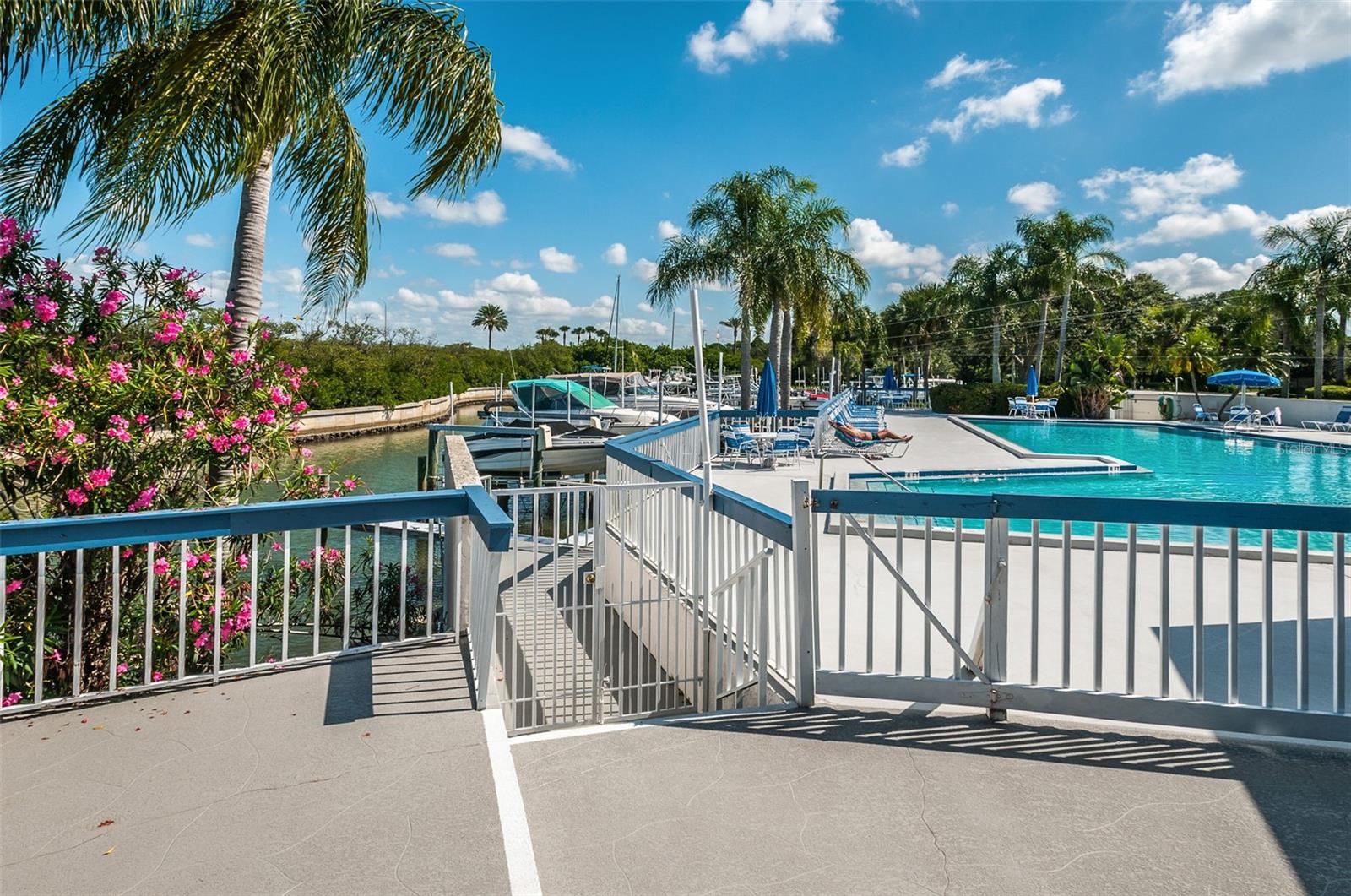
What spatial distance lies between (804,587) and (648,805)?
1273 mm

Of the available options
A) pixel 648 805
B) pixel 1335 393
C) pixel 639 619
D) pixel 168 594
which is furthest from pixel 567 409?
pixel 1335 393

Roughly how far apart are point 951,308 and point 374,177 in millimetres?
46223

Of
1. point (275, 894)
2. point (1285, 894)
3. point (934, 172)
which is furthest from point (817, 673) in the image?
point (934, 172)

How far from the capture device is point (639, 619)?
4664mm

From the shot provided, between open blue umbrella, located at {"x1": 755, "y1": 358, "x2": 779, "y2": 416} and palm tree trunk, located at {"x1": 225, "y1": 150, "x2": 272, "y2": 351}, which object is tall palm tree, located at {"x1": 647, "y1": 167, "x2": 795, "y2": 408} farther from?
palm tree trunk, located at {"x1": 225, "y1": 150, "x2": 272, "y2": 351}

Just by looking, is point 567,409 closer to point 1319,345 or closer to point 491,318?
point 1319,345

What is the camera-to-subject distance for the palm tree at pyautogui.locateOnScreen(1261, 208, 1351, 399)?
1294 inches

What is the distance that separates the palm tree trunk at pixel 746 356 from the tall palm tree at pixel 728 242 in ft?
0.08

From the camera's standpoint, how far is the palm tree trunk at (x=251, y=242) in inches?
275

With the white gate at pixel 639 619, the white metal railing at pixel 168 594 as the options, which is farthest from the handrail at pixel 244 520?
the white gate at pixel 639 619

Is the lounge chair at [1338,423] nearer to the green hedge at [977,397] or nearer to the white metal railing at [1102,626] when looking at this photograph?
the green hedge at [977,397]

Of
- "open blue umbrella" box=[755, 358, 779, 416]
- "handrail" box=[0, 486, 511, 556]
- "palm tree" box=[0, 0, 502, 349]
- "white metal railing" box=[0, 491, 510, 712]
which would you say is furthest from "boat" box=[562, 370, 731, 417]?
"handrail" box=[0, 486, 511, 556]

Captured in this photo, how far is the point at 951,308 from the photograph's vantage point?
49125 mm

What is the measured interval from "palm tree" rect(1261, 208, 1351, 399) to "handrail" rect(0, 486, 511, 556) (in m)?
40.9
